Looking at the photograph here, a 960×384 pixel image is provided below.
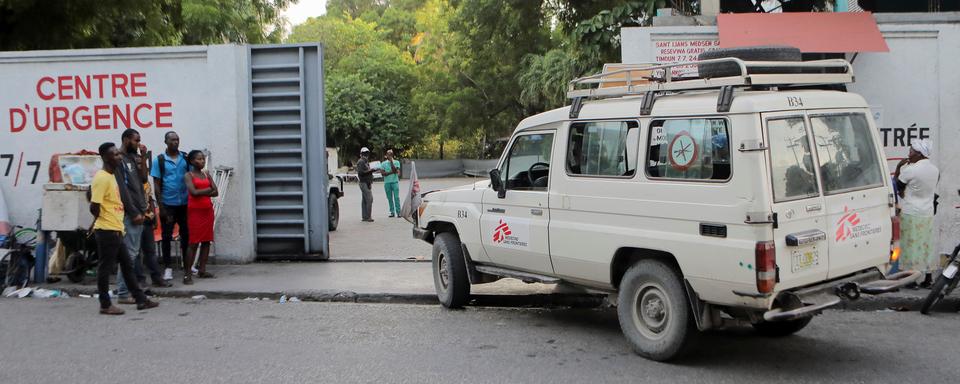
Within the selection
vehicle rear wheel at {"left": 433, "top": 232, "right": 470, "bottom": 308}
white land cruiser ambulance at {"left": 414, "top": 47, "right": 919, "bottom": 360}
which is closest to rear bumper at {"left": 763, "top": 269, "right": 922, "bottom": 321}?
white land cruiser ambulance at {"left": 414, "top": 47, "right": 919, "bottom": 360}

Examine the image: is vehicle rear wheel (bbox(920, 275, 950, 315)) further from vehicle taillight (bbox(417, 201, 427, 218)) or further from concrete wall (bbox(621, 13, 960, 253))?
vehicle taillight (bbox(417, 201, 427, 218))

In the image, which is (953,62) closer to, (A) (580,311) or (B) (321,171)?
(A) (580,311)

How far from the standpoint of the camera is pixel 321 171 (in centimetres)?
1152

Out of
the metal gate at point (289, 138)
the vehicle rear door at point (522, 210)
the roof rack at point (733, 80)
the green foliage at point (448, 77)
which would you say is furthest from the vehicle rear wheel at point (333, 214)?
the green foliage at point (448, 77)

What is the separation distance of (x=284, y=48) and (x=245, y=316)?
168 inches

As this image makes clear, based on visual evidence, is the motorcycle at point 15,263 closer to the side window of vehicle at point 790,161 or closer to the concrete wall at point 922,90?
the side window of vehicle at point 790,161

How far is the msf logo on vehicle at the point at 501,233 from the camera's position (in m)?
7.83

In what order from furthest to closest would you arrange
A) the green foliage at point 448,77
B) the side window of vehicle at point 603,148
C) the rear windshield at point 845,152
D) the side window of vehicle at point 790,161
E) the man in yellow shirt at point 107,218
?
the green foliage at point 448,77 < the man in yellow shirt at point 107,218 < the side window of vehicle at point 603,148 < the rear windshield at point 845,152 < the side window of vehicle at point 790,161

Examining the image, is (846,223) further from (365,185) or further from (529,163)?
(365,185)

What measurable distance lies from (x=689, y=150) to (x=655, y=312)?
1.23m

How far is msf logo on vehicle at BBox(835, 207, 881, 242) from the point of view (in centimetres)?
604

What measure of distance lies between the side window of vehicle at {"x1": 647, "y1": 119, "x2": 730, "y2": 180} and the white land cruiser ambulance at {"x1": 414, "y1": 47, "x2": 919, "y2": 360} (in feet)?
0.04

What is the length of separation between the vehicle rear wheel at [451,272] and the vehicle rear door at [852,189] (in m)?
3.64

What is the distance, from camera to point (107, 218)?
8320 millimetres
